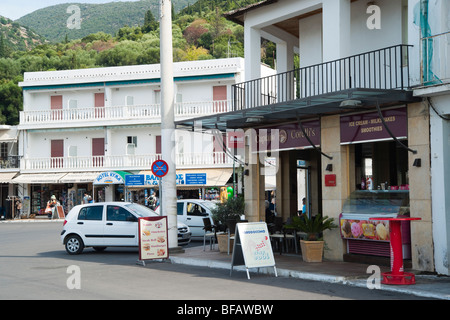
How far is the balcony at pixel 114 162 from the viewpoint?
4053cm

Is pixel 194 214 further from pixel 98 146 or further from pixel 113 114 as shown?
pixel 98 146

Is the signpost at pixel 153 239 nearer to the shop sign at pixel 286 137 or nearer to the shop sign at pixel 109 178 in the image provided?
the shop sign at pixel 286 137

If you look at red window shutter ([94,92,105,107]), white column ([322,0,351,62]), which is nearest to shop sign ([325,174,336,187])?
white column ([322,0,351,62])

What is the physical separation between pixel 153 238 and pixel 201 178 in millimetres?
23650

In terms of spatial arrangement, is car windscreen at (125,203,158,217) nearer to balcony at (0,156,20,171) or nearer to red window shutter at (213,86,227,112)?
red window shutter at (213,86,227,112)

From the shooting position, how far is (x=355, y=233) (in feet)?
48.1

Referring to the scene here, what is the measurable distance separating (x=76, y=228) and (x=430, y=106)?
11.3m

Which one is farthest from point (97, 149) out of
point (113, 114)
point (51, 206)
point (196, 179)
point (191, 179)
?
point (196, 179)

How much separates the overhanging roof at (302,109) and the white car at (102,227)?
11.0 feet

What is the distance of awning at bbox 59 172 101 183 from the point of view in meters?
41.9

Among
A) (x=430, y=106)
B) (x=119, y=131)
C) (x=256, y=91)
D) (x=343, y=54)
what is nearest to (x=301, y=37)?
(x=256, y=91)

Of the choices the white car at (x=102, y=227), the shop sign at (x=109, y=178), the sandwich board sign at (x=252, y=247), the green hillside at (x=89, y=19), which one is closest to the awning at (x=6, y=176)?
the shop sign at (x=109, y=178)

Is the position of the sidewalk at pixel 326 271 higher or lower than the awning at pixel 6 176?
lower

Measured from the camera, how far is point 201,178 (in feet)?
129
